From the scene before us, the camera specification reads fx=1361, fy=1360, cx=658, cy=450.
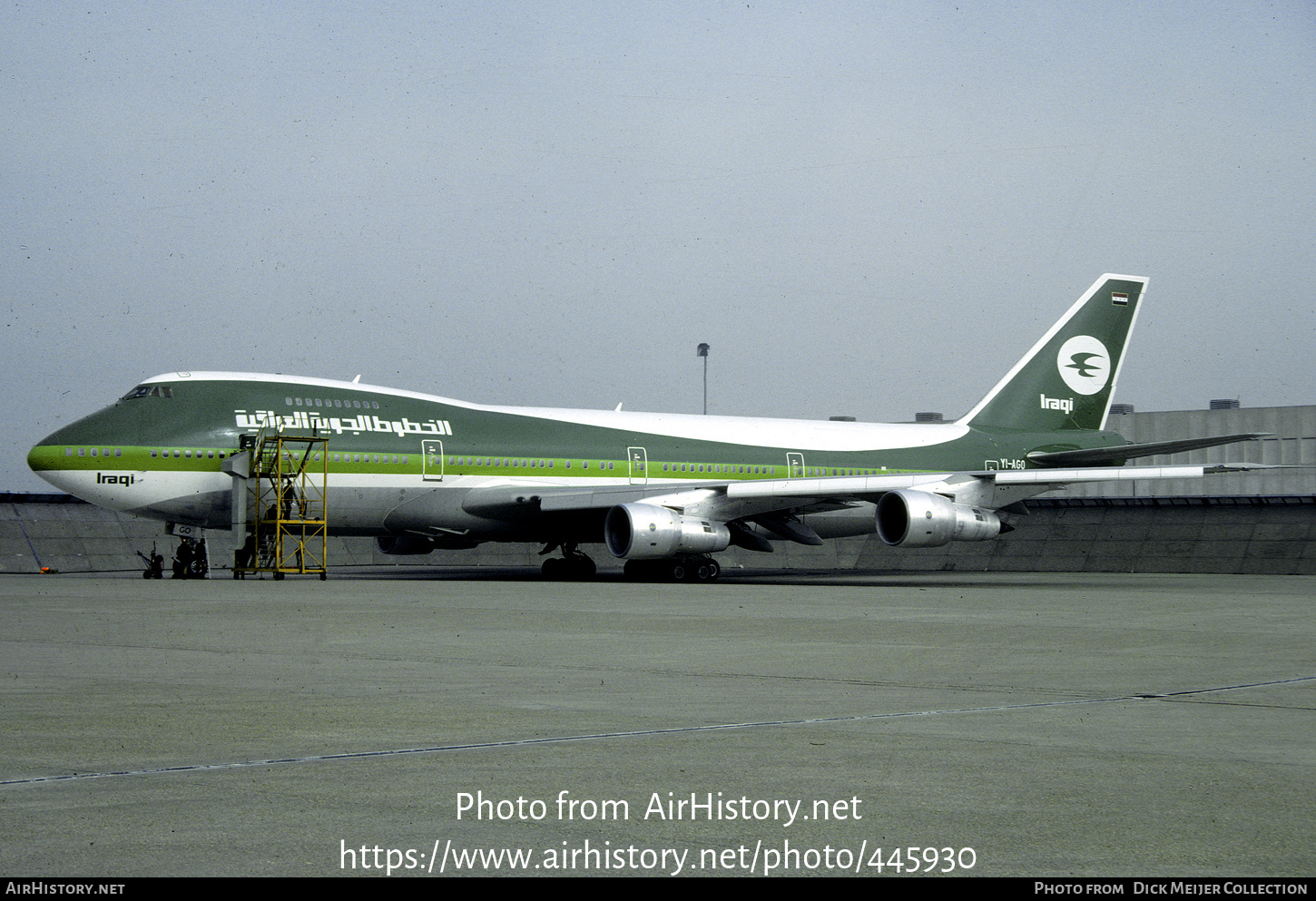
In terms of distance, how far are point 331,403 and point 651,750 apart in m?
20.9

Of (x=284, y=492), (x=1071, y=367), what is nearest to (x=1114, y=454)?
(x=1071, y=367)

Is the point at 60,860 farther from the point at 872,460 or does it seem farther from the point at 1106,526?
the point at 1106,526

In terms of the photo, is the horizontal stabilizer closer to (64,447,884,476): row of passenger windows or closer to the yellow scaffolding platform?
(64,447,884,476): row of passenger windows

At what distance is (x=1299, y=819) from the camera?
469 centimetres

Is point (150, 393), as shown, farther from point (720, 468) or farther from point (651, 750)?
point (651, 750)

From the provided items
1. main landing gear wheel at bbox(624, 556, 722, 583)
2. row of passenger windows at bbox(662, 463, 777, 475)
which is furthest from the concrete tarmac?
row of passenger windows at bbox(662, 463, 777, 475)

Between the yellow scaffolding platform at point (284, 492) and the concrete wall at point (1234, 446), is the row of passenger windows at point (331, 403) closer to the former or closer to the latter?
the yellow scaffolding platform at point (284, 492)

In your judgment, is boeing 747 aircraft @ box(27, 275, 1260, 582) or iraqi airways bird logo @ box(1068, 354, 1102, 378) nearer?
boeing 747 aircraft @ box(27, 275, 1260, 582)

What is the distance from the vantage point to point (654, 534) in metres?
25.1

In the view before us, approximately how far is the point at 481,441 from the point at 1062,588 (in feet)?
37.9

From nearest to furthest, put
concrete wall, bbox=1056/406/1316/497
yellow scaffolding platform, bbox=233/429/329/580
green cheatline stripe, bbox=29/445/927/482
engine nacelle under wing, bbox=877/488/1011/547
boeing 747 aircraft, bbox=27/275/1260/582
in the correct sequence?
green cheatline stripe, bbox=29/445/927/482 → boeing 747 aircraft, bbox=27/275/1260/582 → yellow scaffolding platform, bbox=233/429/329/580 → engine nacelle under wing, bbox=877/488/1011/547 → concrete wall, bbox=1056/406/1316/497

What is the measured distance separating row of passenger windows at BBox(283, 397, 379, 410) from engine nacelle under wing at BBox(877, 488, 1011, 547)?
1002 centimetres

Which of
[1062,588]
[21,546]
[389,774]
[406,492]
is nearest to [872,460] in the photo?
[1062,588]

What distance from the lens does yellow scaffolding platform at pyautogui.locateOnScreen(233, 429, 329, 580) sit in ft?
81.9
